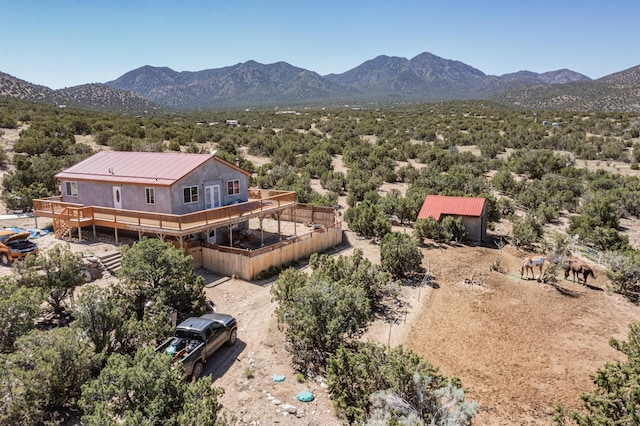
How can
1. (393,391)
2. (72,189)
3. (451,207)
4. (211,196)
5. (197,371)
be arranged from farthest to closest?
(451,207), (72,189), (211,196), (197,371), (393,391)

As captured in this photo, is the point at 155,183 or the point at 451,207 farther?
the point at 451,207

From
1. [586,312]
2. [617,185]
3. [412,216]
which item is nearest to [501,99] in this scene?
[617,185]

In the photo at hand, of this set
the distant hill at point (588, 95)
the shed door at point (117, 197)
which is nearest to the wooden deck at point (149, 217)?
the shed door at point (117, 197)

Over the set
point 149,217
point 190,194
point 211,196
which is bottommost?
point 149,217

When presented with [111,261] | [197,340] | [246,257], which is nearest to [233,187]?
[246,257]

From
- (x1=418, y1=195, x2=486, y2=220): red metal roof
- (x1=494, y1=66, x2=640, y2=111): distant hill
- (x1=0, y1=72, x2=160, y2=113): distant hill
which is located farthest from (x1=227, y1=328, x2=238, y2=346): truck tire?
(x1=494, y1=66, x2=640, y2=111): distant hill

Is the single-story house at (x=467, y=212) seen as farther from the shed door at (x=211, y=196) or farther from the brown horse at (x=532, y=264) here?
the shed door at (x=211, y=196)

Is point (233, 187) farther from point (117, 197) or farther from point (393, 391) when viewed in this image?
point (393, 391)
